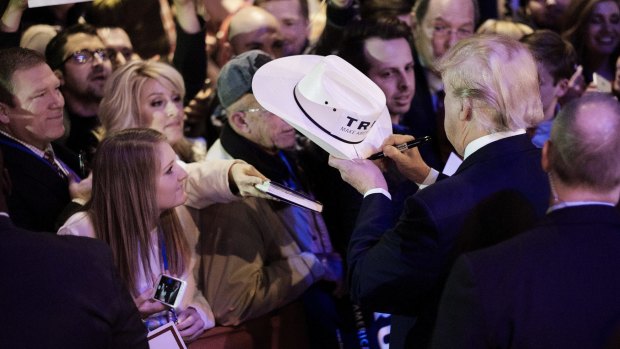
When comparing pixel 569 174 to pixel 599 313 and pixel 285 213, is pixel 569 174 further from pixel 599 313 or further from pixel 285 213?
pixel 285 213

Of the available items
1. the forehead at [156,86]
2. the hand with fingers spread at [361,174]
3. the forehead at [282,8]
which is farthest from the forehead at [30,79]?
the forehead at [282,8]

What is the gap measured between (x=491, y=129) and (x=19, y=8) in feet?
7.15

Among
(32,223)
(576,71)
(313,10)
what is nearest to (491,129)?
(32,223)

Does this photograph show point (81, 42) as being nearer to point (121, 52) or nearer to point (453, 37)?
point (121, 52)

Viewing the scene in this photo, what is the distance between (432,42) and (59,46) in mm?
2125

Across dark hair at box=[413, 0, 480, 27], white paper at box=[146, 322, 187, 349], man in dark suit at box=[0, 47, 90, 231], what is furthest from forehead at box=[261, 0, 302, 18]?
white paper at box=[146, 322, 187, 349]

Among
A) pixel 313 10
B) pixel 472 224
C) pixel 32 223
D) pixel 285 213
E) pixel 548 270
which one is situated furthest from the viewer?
pixel 313 10

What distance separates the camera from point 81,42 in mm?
4098

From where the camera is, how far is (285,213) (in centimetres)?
363

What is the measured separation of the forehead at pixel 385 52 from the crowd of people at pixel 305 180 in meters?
0.01

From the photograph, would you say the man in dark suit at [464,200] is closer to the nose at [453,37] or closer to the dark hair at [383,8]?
the nose at [453,37]

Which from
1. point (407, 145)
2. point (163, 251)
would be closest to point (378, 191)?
point (407, 145)

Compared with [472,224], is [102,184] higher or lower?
lower

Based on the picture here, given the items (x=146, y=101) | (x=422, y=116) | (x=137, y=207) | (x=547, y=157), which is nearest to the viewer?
(x=547, y=157)
